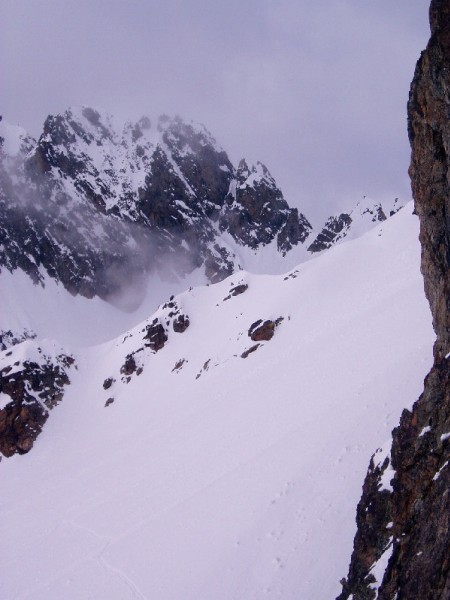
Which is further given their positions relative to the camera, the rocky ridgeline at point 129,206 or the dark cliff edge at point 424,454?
the rocky ridgeline at point 129,206

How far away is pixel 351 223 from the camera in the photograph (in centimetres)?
12244

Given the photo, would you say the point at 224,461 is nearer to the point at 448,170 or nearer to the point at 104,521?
the point at 104,521

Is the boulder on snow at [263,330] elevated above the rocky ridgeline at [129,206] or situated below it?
below

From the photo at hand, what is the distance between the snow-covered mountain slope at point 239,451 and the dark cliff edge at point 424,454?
13.0 ft

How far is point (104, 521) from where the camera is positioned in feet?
73.7


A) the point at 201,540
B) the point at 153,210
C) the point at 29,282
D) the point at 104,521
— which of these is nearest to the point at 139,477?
the point at 104,521

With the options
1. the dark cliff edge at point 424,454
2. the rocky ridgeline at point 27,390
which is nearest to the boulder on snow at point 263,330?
the rocky ridgeline at point 27,390

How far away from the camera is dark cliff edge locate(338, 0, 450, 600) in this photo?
7086 millimetres

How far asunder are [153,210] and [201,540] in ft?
365

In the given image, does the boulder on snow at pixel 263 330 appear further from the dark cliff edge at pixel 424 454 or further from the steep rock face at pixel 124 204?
the steep rock face at pixel 124 204

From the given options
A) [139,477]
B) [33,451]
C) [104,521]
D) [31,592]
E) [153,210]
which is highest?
[153,210]

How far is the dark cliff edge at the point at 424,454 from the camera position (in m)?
7.09

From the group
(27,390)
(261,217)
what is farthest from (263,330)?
(261,217)

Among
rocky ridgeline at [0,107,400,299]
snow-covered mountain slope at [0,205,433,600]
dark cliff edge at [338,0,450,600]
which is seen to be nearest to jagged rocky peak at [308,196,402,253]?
rocky ridgeline at [0,107,400,299]
